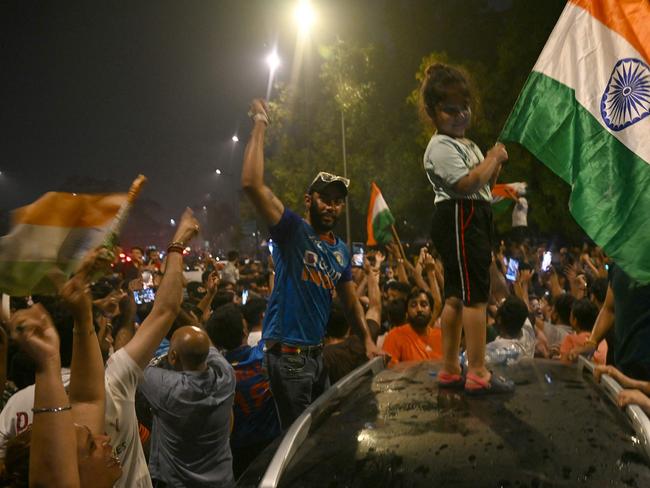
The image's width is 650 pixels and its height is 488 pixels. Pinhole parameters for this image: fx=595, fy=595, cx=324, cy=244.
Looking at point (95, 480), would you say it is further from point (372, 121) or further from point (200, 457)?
point (372, 121)

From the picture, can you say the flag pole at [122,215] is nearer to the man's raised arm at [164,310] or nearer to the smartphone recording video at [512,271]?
the man's raised arm at [164,310]

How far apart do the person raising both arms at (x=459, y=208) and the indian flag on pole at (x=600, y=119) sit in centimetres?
33

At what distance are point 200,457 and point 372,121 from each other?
25738 mm

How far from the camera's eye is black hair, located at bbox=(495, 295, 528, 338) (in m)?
4.57

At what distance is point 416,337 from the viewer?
17.4 ft

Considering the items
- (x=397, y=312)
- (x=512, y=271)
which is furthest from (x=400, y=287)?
(x=512, y=271)

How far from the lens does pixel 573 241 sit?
2448 centimetres

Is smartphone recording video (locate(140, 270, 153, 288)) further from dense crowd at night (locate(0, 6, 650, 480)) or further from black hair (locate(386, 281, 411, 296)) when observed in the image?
dense crowd at night (locate(0, 6, 650, 480))

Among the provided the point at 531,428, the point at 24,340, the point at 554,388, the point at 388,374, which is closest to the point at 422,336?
the point at 388,374

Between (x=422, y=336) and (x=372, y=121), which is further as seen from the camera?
(x=372, y=121)

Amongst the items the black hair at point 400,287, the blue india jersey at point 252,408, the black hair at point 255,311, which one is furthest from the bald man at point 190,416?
the black hair at point 400,287

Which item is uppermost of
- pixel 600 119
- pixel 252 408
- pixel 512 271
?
pixel 600 119

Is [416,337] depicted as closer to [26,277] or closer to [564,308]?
[564,308]

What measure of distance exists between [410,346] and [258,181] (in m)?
2.39
